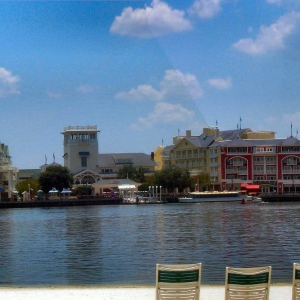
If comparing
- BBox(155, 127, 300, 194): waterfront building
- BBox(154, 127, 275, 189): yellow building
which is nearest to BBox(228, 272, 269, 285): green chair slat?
BBox(154, 127, 275, 189): yellow building

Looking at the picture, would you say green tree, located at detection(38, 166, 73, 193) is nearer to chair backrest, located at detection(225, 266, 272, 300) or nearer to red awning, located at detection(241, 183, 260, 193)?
red awning, located at detection(241, 183, 260, 193)

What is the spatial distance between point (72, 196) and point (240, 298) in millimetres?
108940

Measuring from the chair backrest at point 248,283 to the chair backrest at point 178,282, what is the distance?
0.44 metres

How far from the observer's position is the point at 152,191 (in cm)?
11550

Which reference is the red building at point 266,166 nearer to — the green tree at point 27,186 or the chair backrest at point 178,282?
the green tree at point 27,186

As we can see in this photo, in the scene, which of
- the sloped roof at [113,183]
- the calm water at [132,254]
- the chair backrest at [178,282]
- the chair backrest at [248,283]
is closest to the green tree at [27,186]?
the sloped roof at [113,183]

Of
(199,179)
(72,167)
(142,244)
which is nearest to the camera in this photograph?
(142,244)

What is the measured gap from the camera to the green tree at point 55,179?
11338 cm

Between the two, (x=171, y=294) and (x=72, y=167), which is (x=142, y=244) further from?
(x=72, y=167)

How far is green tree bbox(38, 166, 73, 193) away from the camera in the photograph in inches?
4464

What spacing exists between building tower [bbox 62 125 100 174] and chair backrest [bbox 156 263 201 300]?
12848 centimetres

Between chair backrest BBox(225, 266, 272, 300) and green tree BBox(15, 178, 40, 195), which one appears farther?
green tree BBox(15, 178, 40, 195)

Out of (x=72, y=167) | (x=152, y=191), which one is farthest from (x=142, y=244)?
(x=72, y=167)

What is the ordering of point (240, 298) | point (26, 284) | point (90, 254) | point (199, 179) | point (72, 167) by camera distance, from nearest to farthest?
1. point (240, 298)
2. point (26, 284)
3. point (90, 254)
4. point (199, 179)
5. point (72, 167)
